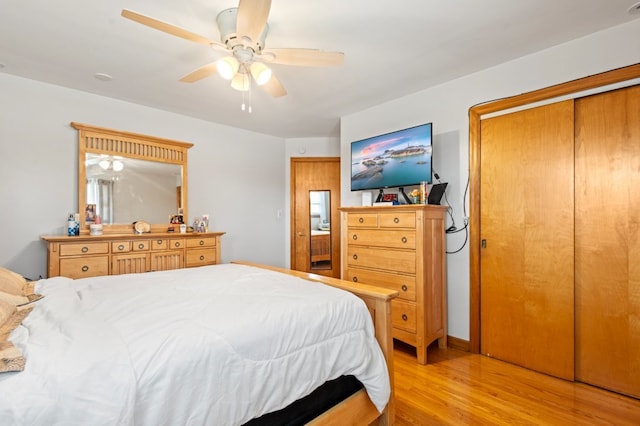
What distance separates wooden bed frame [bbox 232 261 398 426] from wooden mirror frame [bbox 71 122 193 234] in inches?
107

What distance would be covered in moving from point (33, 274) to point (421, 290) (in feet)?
11.6

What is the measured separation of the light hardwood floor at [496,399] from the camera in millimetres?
1785

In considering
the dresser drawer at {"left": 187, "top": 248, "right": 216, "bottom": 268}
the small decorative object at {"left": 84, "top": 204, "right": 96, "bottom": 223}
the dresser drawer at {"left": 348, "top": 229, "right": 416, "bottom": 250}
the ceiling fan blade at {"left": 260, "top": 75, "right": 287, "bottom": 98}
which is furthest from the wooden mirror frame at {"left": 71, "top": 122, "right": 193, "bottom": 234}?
the dresser drawer at {"left": 348, "top": 229, "right": 416, "bottom": 250}

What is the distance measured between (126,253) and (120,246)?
9 cm

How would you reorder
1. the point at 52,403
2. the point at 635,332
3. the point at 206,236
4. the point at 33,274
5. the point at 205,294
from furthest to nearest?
the point at 206,236 → the point at 33,274 → the point at 635,332 → the point at 205,294 → the point at 52,403

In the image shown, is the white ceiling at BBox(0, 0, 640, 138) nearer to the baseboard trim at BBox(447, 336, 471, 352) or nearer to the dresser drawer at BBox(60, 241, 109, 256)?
the dresser drawer at BBox(60, 241, 109, 256)

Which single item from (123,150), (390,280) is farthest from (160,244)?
(390,280)

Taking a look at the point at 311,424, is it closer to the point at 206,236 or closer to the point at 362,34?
the point at 362,34

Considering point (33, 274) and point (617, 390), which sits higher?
point (33, 274)

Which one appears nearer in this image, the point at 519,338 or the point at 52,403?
the point at 52,403

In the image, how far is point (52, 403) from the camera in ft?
2.48

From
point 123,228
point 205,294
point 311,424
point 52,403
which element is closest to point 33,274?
point 123,228

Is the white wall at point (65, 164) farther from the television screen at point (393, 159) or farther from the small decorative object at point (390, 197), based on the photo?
the small decorative object at point (390, 197)

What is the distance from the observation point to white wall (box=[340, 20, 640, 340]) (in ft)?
7.06
